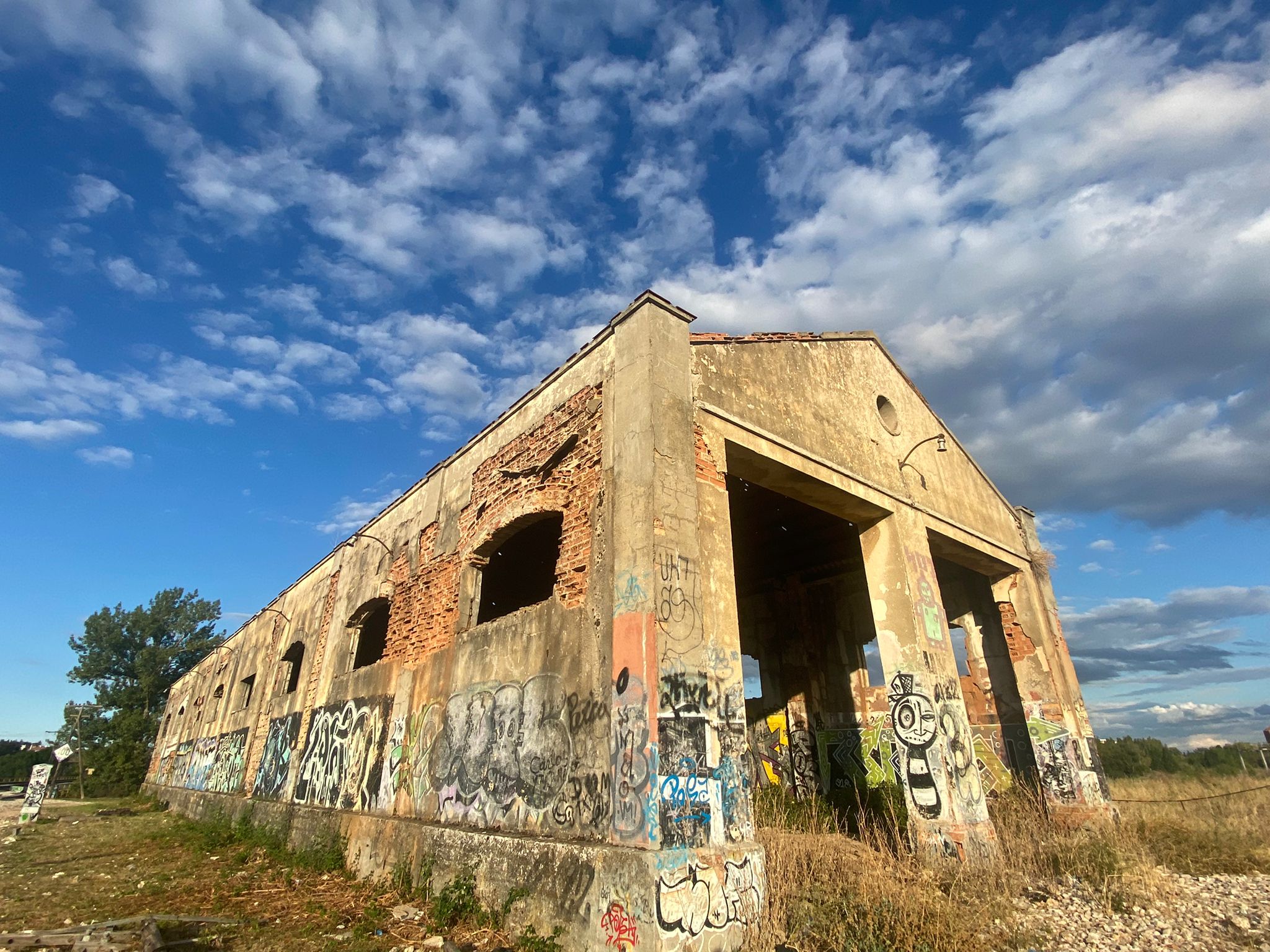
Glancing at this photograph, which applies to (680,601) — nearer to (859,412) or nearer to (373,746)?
(859,412)

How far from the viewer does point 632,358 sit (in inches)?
261

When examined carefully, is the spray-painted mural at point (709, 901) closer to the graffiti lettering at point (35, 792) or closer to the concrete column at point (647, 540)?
the concrete column at point (647, 540)

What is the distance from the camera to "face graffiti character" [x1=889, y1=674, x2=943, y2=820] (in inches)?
306

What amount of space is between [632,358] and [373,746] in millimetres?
6493

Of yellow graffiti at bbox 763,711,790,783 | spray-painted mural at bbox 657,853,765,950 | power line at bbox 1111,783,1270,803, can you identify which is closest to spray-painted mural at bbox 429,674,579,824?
spray-painted mural at bbox 657,853,765,950

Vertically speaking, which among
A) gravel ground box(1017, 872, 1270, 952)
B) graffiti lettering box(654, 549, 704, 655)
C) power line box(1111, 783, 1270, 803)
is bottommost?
gravel ground box(1017, 872, 1270, 952)

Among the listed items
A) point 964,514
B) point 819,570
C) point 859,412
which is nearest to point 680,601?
point 859,412

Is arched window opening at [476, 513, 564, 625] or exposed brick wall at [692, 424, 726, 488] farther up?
arched window opening at [476, 513, 564, 625]

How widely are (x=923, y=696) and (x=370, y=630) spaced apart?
1052 cm

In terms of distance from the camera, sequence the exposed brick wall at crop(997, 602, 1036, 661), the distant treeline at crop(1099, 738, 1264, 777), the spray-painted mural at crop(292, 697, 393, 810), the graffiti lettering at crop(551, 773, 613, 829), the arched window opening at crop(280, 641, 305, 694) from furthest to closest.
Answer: the distant treeline at crop(1099, 738, 1264, 777), the arched window opening at crop(280, 641, 305, 694), the exposed brick wall at crop(997, 602, 1036, 661), the spray-painted mural at crop(292, 697, 393, 810), the graffiti lettering at crop(551, 773, 613, 829)

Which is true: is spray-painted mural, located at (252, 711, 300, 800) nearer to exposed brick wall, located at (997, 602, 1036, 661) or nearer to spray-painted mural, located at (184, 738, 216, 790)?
spray-painted mural, located at (184, 738, 216, 790)

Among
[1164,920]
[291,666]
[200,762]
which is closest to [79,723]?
[200,762]

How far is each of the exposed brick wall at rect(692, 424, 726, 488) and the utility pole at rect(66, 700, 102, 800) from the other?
38.4 metres

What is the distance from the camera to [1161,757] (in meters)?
33.3
